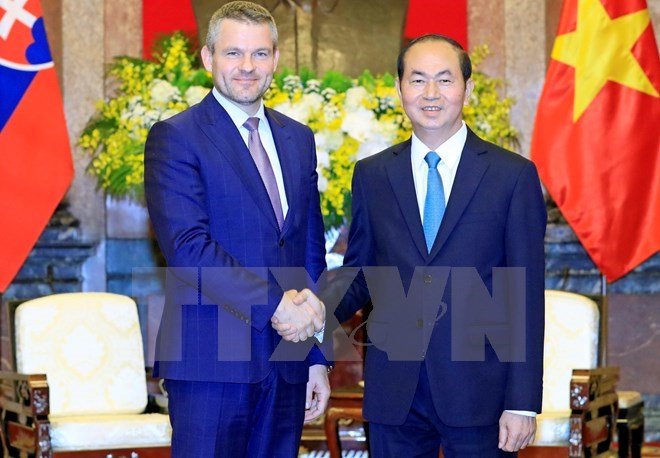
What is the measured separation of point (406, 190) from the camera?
320 centimetres

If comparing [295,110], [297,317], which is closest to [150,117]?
[295,110]

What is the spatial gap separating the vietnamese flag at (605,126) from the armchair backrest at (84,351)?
8.58ft

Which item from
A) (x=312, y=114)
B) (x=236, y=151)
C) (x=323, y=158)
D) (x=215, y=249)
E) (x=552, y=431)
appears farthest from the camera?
(x=312, y=114)

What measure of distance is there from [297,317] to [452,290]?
0.44m

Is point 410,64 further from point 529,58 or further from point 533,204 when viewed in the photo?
point 529,58

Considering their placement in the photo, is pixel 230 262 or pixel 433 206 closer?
pixel 230 262

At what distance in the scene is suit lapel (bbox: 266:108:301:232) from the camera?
321 centimetres

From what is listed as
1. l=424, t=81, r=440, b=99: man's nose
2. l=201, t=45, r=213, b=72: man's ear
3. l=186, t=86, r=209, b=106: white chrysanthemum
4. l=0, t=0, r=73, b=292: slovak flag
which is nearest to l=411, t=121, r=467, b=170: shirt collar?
l=424, t=81, r=440, b=99: man's nose

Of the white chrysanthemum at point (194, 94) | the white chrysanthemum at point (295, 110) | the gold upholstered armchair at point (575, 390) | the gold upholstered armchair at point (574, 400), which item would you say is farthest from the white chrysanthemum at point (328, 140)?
the gold upholstered armchair at point (575, 390)

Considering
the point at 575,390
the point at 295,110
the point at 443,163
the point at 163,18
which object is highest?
the point at 163,18

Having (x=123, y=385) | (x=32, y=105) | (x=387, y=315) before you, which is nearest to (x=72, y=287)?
(x=32, y=105)

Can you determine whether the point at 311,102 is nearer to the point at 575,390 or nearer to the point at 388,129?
the point at 388,129

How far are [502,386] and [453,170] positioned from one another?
0.62 meters

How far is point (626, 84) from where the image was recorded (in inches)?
256
